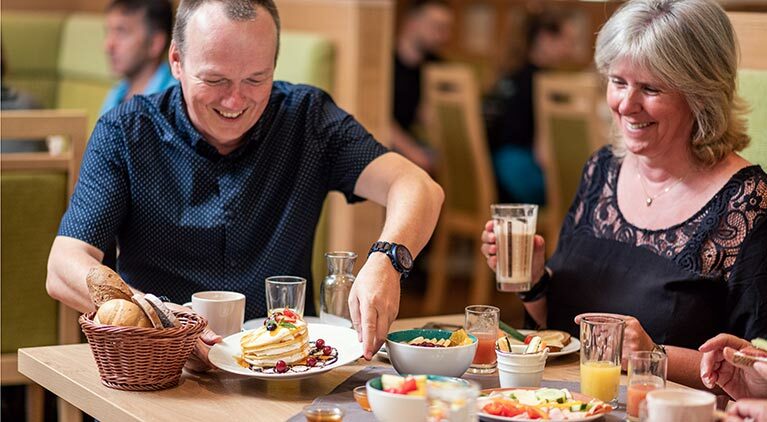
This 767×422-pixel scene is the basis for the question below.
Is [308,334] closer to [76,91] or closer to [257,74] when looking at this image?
[257,74]

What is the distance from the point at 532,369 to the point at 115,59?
312 centimetres

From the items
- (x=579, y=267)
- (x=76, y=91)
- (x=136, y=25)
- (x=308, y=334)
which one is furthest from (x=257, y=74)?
(x=76, y=91)

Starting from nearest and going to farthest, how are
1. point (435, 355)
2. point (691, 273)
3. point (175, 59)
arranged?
point (435, 355)
point (691, 273)
point (175, 59)

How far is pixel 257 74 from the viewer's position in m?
2.20

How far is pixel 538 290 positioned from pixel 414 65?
4027 mm

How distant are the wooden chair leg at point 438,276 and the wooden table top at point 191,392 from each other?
12.0 ft

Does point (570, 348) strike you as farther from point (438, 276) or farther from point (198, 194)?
point (438, 276)

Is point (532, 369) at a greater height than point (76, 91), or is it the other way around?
point (76, 91)

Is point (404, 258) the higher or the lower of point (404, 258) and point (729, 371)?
the higher

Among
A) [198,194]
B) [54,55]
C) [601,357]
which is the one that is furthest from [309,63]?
[54,55]

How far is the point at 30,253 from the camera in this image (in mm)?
2711

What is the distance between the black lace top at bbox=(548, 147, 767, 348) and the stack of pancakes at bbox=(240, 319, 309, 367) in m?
0.73

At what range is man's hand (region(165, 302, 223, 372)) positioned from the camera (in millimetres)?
1836

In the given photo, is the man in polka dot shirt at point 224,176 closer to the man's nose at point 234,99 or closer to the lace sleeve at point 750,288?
the man's nose at point 234,99
